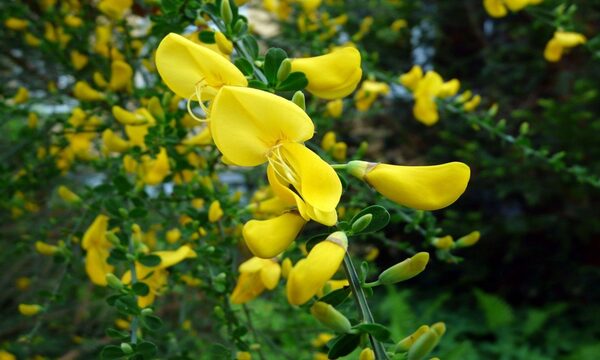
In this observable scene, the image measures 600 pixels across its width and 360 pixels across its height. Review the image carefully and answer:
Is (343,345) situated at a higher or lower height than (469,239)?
higher

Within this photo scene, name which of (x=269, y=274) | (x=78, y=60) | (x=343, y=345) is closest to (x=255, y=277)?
(x=269, y=274)

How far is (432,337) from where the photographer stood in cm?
41

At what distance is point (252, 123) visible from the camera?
437 millimetres

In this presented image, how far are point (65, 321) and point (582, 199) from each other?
224 centimetres

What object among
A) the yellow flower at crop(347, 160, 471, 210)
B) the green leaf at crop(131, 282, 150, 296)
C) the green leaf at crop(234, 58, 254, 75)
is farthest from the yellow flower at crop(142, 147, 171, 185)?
the yellow flower at crop(347, 160, 471, 210)

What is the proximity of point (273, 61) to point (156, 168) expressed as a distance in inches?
16.7

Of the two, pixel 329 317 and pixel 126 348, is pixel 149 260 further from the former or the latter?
pixel 329 317

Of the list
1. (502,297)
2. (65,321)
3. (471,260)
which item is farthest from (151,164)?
(502,297)

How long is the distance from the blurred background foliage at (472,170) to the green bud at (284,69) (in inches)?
24.5

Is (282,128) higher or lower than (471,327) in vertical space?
higher

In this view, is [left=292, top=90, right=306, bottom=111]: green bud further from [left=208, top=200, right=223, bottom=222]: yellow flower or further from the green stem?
[left=208, top=200, right=223, bottom=222]: yellow flower

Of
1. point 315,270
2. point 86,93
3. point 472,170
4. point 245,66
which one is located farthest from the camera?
point 472,170

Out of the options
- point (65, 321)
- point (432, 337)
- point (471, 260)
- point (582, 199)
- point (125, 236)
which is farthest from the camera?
point (471, 260)

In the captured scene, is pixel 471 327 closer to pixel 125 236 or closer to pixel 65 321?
pixel 65 321
